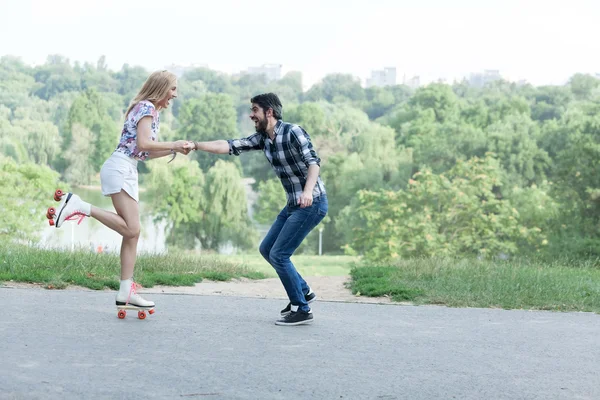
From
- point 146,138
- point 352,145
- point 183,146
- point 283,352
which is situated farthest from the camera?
point 352,145

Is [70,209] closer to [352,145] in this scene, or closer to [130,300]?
[130,300]

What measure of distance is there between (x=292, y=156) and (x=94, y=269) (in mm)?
3808

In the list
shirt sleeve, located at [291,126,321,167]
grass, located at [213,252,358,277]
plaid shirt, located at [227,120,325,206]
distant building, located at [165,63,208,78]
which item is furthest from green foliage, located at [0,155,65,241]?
distant building, located at [165,63,208,78]

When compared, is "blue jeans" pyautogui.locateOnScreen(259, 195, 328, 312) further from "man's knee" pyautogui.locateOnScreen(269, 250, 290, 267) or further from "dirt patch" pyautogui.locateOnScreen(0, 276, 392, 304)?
"dirt patch" pyautogui.locateOnScreen(0, 276, 392, 304)

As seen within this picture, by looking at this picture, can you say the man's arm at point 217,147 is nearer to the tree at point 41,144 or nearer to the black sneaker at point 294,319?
the black sneaker at point 294,319

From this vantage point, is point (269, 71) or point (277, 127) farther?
point (269, 71)

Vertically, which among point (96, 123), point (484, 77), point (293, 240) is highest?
point (484, 77)

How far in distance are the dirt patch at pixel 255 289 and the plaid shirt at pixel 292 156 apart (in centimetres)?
192

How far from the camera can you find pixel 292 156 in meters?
6.46

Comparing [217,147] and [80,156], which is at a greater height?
[80,156]

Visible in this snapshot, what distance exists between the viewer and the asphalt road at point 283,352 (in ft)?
15.0

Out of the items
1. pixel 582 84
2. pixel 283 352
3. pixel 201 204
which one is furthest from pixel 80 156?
pixel 283 352

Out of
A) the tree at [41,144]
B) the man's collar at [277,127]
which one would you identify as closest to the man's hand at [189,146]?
the man's collar at [277,127]

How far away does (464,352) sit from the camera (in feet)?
18.8
